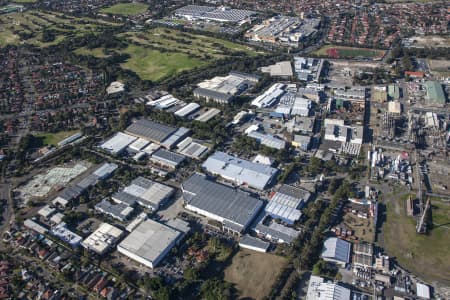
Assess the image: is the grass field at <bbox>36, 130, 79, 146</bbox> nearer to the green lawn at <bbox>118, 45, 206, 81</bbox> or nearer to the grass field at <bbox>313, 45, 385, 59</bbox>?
the green lawn at <bbox>118, 45, 206, 81</bbox>

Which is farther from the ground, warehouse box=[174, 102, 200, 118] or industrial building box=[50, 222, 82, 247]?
warehouse box=[174, 102, 200, 118]

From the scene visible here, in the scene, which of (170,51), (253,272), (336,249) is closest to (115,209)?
(253,272)

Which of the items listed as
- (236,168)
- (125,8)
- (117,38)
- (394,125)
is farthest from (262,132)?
(125,8)

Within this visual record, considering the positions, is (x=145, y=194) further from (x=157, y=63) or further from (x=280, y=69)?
(x=157, y=63)

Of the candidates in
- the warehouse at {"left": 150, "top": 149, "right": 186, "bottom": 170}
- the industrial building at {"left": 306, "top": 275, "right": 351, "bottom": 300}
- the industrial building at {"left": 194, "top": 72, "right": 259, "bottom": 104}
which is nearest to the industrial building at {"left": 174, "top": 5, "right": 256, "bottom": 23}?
the industrial building at {"left": 194, "top": 72, "right": 259, "bottom": 104}

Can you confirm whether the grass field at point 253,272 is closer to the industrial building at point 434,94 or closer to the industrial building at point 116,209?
the industrial building at point 116,209

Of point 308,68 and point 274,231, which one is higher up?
point 308,68
